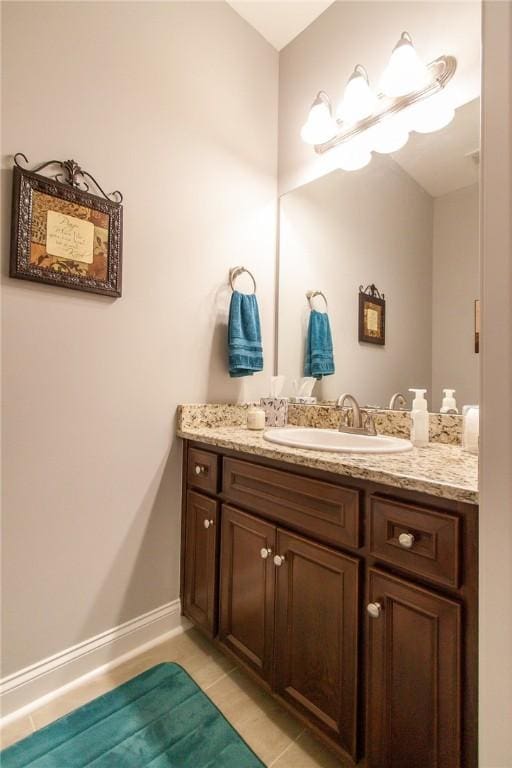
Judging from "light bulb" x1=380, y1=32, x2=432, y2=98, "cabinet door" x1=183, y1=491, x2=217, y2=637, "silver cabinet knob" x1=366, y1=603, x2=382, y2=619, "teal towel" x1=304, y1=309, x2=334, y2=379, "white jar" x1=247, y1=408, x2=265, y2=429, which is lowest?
"cabinet door" x1=183, y1=491, x2=217, y2=637

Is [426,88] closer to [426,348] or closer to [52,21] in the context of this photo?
[426,348]

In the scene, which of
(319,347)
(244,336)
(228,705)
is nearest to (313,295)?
(319,347)

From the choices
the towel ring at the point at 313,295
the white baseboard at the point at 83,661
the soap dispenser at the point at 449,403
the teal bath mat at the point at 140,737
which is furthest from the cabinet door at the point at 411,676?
the towel ring at the point at 313,295

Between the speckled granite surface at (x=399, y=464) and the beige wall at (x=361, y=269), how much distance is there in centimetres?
40

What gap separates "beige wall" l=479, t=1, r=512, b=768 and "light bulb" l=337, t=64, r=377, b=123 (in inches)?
36.4

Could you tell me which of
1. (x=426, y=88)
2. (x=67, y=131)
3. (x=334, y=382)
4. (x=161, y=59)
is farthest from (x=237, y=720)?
(x=161, y=59)

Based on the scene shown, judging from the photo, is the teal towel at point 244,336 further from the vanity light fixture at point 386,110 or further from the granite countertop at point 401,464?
the vanity light fixture at point 386,110

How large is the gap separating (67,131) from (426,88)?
50.3 inches

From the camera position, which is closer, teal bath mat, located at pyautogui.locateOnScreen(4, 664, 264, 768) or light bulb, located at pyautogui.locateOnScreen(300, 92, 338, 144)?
teal bath mat, located at pyautogui.locateOnScreen(4, 664, 264, 768)

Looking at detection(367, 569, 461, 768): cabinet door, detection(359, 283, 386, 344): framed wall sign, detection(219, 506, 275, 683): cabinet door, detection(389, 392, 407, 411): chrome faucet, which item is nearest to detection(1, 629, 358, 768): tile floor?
detection(219, 506, 275, 683): cabinet door

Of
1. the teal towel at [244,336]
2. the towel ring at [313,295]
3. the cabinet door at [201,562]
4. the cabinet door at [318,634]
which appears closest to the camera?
the cabinet door at [318,634]

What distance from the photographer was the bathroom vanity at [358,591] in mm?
728

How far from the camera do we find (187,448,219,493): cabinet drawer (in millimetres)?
1353

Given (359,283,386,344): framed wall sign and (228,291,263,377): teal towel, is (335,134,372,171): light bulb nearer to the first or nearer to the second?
(359,283,386,344): framed wall sign
